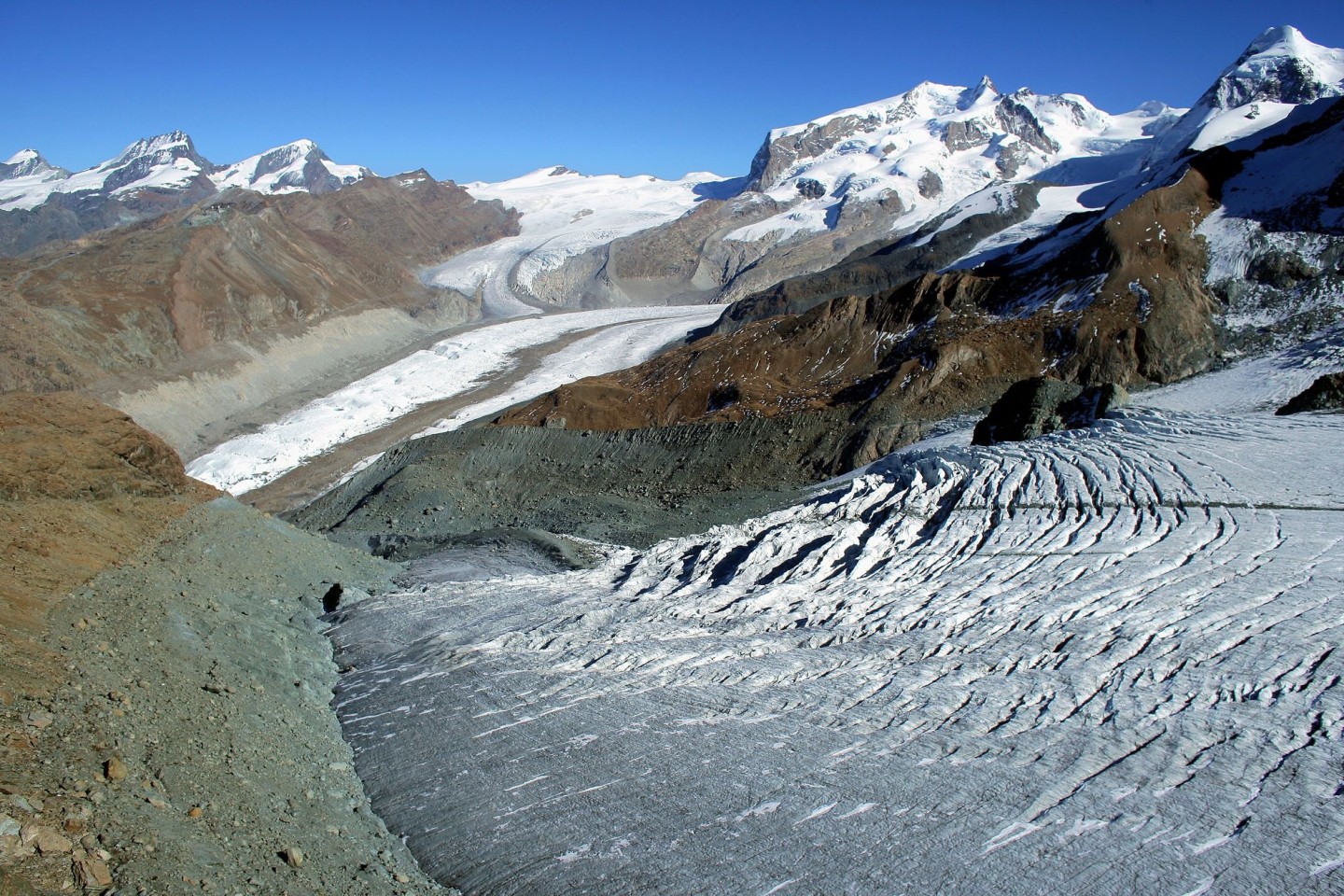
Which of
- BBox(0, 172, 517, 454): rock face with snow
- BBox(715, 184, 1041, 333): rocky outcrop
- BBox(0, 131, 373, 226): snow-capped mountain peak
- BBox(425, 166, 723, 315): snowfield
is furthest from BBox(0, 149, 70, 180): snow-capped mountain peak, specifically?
BBox(715, 184, 1041, 333): rocky outcrop

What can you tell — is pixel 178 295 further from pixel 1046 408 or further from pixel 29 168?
pixel 29 168

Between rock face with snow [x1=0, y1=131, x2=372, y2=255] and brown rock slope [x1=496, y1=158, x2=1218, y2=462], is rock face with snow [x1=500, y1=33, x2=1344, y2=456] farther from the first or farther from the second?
rock face with snow [x1=0, y1=131, x2=372, y2=255]

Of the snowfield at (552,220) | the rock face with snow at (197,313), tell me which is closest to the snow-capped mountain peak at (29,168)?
the snowfield at (552,220)

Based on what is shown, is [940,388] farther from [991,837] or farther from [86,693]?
[86,693]

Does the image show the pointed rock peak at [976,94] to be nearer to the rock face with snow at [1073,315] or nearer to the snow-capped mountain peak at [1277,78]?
the snow-capped mountain peak at [1277,78]

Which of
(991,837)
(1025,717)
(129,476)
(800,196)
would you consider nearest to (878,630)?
(1025,717)

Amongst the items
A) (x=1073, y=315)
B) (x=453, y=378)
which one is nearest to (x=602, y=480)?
(x=1073, y=315)
